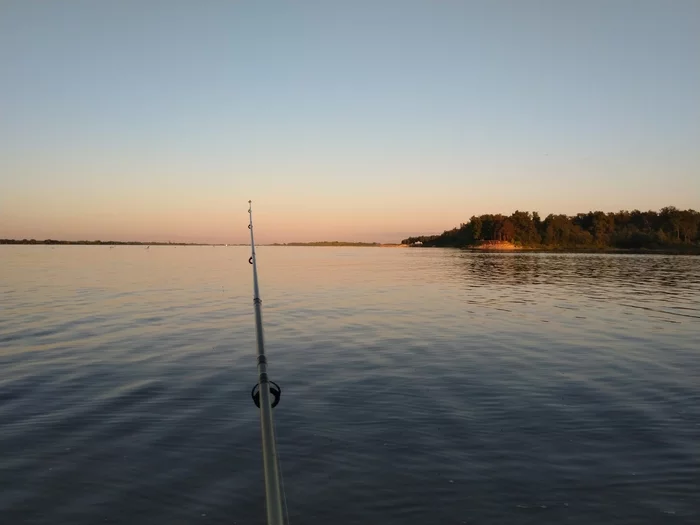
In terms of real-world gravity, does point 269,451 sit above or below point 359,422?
above

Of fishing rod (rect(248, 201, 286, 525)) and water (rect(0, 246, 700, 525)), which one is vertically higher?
fishing rod (rect(248, 201, 286, 525))

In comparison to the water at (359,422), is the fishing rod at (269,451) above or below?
above

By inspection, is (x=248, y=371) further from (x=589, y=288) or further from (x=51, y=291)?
(x=589, y=288)

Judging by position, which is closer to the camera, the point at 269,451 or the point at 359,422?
the point at 269,451

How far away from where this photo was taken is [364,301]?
112 ft

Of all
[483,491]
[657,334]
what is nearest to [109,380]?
[483,491]

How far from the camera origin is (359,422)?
1070cm

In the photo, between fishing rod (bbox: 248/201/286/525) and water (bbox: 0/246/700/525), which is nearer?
fishing rod (bbox: 248/201/286/525)

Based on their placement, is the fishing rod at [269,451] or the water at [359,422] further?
the water at [359,422]

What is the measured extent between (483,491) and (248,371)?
9069 mm

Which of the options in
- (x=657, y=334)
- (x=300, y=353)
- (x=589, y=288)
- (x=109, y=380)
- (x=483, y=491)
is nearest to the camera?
(x=483, y=491)

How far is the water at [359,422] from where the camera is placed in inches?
290

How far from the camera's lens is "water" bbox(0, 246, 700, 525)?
7375 mm

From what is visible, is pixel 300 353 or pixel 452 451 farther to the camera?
pixel 300 353
